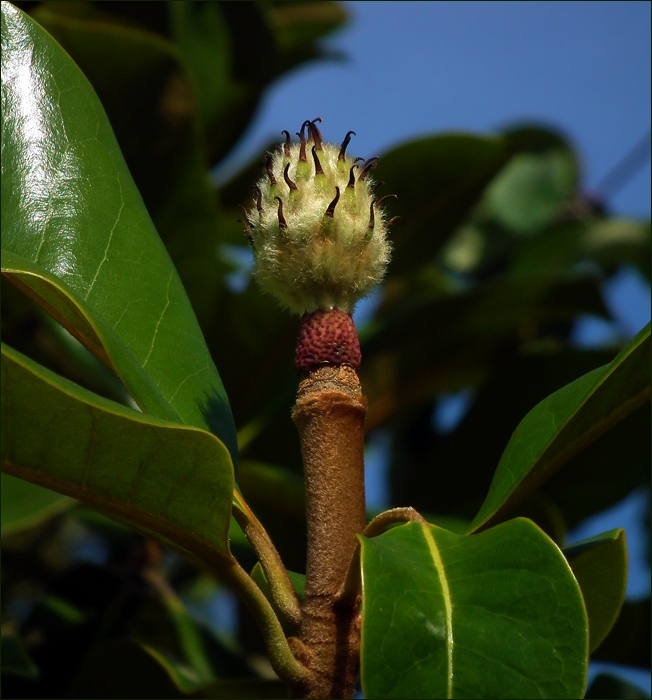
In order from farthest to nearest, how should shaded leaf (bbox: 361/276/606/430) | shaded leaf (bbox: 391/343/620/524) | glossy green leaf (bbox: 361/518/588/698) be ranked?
shaded leaf (bbox: 361/276/606/430), shaded leaf (bbox: 391/343/620/524), glossy green leaf (bbox: 361/518/588/698)

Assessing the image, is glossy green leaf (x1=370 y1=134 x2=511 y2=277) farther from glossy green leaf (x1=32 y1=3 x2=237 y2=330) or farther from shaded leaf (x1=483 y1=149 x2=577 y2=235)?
shaded leaf (x1=483 y1=149 x2=577 y2=235)

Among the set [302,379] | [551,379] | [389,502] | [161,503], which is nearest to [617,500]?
[551,379]

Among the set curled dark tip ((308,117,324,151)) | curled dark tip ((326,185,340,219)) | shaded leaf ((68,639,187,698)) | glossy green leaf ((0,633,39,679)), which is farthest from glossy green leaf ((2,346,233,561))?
glossy green leaf ((0,633,39,679))

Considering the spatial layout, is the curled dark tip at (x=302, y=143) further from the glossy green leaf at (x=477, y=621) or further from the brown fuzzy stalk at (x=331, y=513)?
the glossy green leaf at (x=477, y=621)

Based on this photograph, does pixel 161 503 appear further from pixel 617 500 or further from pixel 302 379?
pixel 617 500

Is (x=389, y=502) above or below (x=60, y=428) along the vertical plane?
above

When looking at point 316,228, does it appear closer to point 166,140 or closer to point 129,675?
point 129,675

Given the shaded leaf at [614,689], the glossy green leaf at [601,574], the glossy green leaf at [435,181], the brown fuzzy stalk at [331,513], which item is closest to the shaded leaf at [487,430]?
the glossy green leaf at [435,181]
